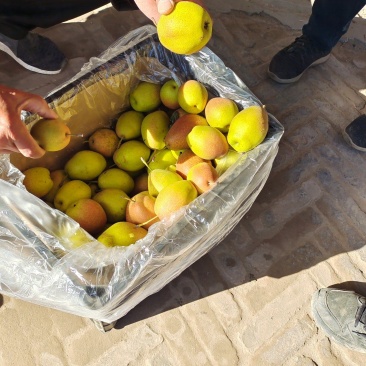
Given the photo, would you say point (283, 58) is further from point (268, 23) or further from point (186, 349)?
point (186, 349)

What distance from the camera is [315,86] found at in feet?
8.80

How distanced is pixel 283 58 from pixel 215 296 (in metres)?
1.44

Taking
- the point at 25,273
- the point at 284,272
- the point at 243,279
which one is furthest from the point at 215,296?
the point at 25,273

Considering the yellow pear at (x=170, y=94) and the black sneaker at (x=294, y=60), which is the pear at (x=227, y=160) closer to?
the yellow pear at (x=170, y=94)

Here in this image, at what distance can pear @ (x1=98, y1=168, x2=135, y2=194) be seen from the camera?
181 cm

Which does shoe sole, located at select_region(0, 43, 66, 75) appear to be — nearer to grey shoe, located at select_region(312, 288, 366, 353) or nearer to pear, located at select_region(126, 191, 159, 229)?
pear, located at select_region(126, 191, 159, 229)

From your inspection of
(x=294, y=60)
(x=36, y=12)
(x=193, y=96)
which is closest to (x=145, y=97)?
(x=193, y=96)

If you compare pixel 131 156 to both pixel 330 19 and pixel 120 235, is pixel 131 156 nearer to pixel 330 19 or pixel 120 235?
pixel 120 235

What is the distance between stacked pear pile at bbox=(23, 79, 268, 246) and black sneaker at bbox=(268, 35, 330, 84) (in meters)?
0.90

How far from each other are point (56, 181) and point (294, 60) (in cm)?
157

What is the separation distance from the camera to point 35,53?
96.6 inches

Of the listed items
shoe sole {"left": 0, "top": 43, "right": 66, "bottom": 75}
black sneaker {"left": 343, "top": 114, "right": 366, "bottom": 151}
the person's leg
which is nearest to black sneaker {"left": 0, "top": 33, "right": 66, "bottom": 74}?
shoe sole {"left": 0, "top": 43, "right": 66, "bottom": 75}

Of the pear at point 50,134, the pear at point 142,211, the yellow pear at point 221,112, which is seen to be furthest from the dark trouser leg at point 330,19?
the pear at point 50,134

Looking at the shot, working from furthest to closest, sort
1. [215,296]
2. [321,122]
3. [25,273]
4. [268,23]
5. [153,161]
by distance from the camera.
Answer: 1. [268,23]
2. [321,122]
3. [215,296]
4. [153,161]
5. [25,273]
